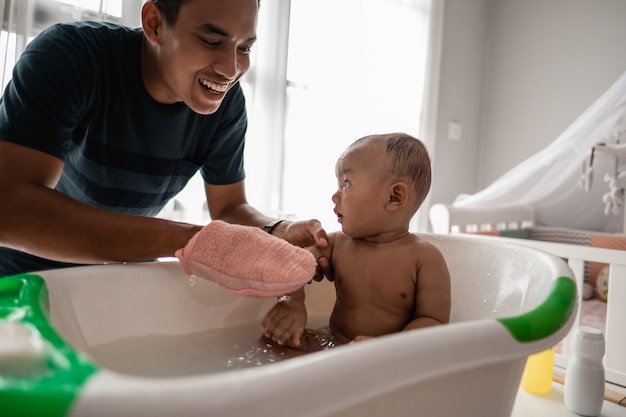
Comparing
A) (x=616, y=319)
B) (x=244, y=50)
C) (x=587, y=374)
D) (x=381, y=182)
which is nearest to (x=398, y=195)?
(x=381, y=182)

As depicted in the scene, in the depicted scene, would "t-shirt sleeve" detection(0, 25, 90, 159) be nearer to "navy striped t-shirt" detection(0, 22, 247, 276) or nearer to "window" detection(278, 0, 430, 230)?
"navy striped t-shirt" detection(0, 22, 247, 276)

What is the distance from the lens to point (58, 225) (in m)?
0.70

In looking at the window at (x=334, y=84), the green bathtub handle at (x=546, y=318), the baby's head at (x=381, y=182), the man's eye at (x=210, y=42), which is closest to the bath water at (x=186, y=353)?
the baby's head at (x=381, y=182)

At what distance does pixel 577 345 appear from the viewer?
1146 mm

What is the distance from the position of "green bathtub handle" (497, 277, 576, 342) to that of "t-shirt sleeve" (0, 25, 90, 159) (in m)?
0.68

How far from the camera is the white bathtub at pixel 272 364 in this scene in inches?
12.7

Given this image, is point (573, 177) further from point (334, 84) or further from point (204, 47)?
point (204, 47)

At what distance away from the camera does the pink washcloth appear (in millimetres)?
676

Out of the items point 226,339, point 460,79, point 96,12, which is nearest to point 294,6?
point 96,12

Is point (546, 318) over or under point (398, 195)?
under

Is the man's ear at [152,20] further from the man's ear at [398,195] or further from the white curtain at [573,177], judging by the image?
the white curtain at [573,177]

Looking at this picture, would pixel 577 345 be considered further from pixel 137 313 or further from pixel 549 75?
pixel 549 75

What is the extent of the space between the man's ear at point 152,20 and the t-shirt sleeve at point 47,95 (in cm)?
14

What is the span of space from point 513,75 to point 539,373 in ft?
8.17
